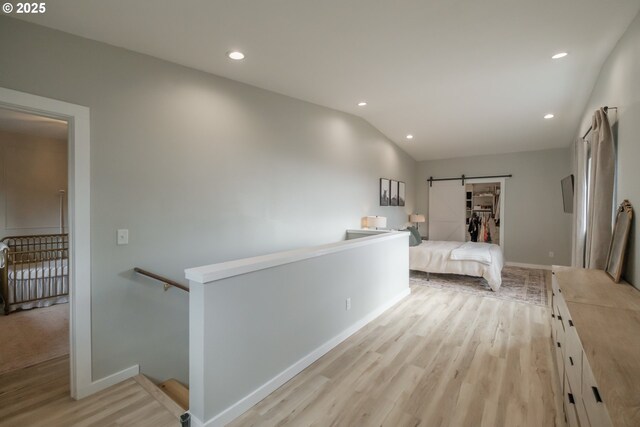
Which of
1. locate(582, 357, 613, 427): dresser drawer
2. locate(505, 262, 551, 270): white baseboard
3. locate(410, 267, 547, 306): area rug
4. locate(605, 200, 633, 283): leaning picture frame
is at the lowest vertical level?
locate(410, 267, 547, 306): area rug

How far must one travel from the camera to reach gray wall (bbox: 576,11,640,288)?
6.47 ft

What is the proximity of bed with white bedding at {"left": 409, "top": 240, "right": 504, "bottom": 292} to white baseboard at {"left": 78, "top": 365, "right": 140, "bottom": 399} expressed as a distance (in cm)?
434

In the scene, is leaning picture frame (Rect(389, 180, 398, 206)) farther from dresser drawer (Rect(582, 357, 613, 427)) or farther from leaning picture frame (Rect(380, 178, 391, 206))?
dresser drawer (Rect(582, 357, 613, 427))

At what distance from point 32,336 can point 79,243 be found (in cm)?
191

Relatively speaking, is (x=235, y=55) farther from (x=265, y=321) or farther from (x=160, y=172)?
(x=265, y=321)

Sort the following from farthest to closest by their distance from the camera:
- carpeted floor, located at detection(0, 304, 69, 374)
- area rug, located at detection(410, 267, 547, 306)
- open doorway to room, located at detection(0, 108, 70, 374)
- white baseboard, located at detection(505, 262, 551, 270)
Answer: white baseboard, located at detection(505, 262, 551, 270), area rug, located at detection(410, 267, 547, 306), open doorway to room, located at detection(0, 108, 70, 374), carpeted floor, located at detection(0, 304, 69, 374)

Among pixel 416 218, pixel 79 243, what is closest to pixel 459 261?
pixel 416 218

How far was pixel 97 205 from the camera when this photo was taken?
7.31 feet

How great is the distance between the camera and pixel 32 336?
3086 mm

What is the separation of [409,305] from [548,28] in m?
3.26

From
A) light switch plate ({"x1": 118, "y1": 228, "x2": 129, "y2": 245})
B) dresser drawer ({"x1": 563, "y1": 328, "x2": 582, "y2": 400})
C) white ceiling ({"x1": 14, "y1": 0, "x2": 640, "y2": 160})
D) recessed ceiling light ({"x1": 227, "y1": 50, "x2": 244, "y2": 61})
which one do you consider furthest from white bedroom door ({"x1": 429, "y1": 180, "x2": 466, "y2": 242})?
light switch plate ({"x1": 118, "y1": 228, "x2": 129, "y2": 245})

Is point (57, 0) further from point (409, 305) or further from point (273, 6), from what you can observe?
point (409, 305)

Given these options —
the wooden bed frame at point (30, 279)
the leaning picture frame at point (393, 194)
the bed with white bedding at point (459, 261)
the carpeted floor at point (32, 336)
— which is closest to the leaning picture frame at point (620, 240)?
the bed with white bedding at point (459, 261)

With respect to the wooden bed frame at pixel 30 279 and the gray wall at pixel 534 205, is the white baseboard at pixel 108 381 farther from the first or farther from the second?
the gray wall at pixel 534 205
